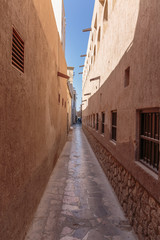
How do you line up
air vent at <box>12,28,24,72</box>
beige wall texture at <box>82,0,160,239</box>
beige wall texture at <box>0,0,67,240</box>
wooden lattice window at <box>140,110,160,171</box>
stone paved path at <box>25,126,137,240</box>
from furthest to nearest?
stone paved path at <box>25,126,137,240</box> → wooden lattice window at <box>140,110,160,171</box> → beige wall texture at <box>82,0,160,239</box> → air vent at <box>12,28,24,72</box> → beige wall texture at <box>0,0,67,240</box>

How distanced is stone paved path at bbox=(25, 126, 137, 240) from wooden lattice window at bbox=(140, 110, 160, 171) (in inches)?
64.9

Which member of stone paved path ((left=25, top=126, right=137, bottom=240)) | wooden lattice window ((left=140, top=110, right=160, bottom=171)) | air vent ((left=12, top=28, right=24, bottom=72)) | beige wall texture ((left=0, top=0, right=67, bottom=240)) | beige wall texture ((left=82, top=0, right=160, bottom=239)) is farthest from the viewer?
stone paved path ((left=25, top=126, right=137, bottom=240))

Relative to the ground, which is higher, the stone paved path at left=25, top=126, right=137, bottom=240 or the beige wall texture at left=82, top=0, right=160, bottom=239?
the beige wall texture at left=82, top=0, right=160, bottom=239

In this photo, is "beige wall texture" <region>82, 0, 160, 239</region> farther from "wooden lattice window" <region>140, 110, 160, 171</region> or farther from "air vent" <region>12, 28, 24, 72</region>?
"air vent" <region>12, 28, 24, 72</region>

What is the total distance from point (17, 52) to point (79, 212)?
390 centimetres

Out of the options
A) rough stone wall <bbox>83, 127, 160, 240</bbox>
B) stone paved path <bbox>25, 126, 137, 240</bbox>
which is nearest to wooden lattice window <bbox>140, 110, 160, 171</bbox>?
rough stone wall <bbox>83, 127, 160, 240</bbox>

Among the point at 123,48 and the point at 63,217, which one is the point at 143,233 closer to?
the point at 63,217

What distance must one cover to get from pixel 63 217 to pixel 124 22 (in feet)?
17.9

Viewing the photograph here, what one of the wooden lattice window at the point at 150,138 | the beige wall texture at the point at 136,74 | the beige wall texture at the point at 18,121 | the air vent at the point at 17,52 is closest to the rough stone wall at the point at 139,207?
the beige wall texture at the point at 136,74

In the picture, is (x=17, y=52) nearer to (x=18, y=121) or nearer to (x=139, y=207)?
(x=18, y=121)

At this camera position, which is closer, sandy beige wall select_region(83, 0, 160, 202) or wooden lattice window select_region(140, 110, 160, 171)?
sandy beige wall select_region(83, 0, 160, 202)

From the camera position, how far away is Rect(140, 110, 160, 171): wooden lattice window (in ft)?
9.57

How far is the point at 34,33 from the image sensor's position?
11.8ft

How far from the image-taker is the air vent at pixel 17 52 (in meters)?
2.55
